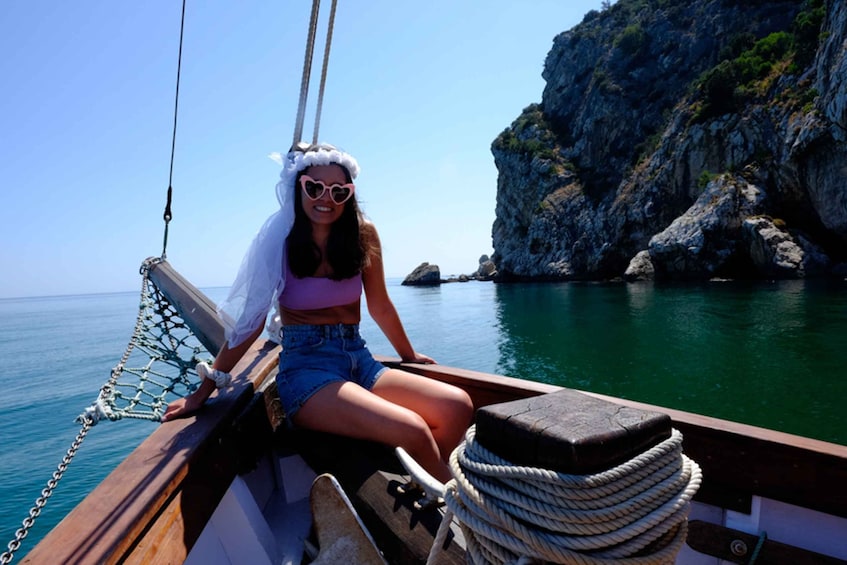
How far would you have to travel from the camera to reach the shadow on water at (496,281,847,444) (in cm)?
642

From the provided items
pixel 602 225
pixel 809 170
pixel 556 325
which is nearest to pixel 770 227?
pixel 809 170

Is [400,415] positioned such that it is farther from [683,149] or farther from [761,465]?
[683,149]

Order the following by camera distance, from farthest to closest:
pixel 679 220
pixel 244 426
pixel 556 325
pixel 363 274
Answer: pixel 679 220 < pixel 556 325 < pixel 363 274 < pixel 244 426

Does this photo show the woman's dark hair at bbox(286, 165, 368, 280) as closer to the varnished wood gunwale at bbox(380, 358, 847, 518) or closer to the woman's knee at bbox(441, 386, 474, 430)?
the woman's knee at bbox(441, 386, 474, 430)

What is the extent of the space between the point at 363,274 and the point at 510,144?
1992 inches

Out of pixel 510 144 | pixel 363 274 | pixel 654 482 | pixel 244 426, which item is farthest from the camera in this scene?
pixel 510 144

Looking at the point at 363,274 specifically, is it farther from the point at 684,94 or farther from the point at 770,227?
the point at 684,94

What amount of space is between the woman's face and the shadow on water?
6.24 m

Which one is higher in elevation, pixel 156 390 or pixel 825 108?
pixel 825 108

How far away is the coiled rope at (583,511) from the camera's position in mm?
619

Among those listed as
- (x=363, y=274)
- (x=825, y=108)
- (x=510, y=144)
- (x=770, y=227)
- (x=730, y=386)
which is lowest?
(x=730, y=386)

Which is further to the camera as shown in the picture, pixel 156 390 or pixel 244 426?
pixel 156 390

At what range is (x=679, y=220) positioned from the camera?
27547 millimetres

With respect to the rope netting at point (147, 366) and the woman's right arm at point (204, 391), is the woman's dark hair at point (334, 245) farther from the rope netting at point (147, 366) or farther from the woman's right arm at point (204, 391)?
the rope netting at point (147, 366)
